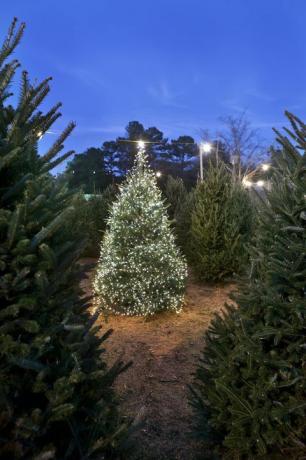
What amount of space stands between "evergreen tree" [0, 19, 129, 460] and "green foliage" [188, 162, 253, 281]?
32.0 ft

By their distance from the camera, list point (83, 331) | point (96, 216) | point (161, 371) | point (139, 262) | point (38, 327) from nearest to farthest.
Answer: point (38, 327)
point (83, 331)
point (161, 371)
point (139, 262)
point (96, 216)

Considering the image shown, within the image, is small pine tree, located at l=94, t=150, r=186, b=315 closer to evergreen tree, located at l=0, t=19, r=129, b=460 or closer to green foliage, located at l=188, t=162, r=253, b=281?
green foliage, located at l=188, t=162, r=253, b=281

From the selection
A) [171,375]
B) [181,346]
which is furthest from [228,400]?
[181,346]

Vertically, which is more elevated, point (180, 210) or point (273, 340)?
point (180, 210)

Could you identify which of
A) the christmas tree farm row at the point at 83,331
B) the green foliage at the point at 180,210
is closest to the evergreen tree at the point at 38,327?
the christmas tree farm row at the point at 83,331

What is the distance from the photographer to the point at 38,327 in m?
→ 1.55

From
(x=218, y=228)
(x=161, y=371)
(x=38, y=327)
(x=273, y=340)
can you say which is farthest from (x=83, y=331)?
(x=218, y=228)

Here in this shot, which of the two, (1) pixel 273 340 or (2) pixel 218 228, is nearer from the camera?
(1) pixel 273 340

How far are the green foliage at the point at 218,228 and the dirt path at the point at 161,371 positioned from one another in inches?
48.6

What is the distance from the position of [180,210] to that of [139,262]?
6987 mm

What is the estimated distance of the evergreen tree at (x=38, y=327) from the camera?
5.00 ft

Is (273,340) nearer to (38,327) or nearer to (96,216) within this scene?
(38,327)

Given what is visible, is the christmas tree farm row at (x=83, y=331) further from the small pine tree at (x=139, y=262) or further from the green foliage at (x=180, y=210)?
the green foliage at (x=180, y=210)

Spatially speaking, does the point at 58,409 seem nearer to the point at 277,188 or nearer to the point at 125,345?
the point at 277,188
